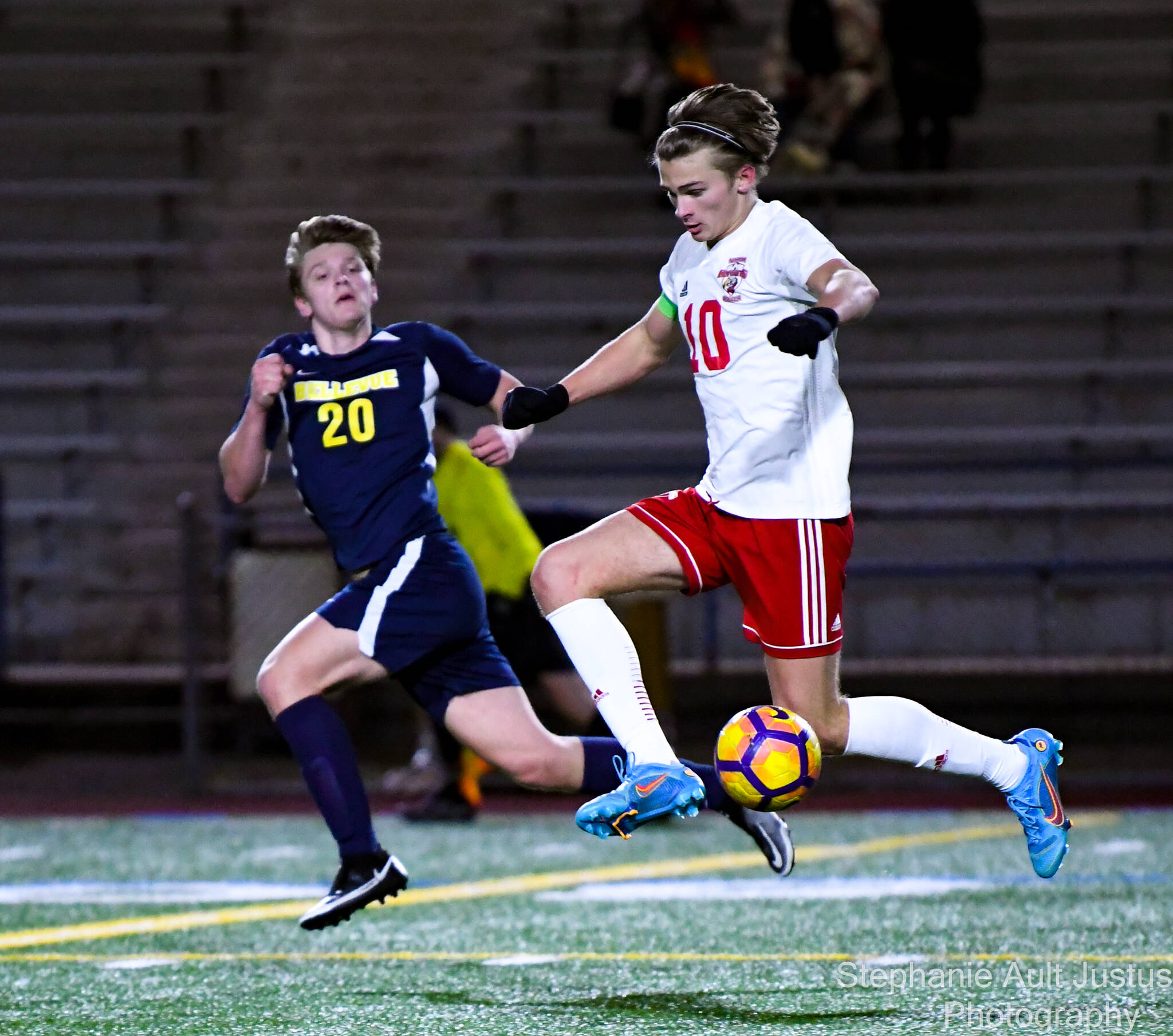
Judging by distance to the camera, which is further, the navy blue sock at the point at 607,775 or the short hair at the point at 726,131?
the navy blue sock at the point at 607,775

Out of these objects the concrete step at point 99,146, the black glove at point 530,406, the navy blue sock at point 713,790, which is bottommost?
the navy blue sock at point 713,790

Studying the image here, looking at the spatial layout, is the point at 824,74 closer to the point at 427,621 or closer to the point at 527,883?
the point at 527,883

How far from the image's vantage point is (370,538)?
17.4ft

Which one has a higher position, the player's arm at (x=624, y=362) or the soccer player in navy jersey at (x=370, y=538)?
the player's arm at (x=624, y=362)

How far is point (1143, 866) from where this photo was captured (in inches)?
291

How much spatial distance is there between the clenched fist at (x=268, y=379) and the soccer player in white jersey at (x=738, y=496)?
66cm

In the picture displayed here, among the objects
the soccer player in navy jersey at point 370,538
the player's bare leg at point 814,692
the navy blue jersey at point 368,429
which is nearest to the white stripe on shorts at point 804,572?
the player's bare leg at point 814,692

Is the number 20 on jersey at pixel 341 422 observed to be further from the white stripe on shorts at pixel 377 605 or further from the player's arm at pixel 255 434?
the white stripe on shorts at pixel 377 605

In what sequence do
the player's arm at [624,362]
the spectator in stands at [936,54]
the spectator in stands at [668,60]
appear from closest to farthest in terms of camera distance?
the player's arm at [624,362], the spectator in stands at [936,54], the spectator in stands at [668,60]

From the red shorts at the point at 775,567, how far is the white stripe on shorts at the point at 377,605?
0.73m

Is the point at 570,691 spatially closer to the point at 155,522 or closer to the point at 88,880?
the point at 88,880

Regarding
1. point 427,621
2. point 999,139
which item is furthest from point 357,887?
point 999,139

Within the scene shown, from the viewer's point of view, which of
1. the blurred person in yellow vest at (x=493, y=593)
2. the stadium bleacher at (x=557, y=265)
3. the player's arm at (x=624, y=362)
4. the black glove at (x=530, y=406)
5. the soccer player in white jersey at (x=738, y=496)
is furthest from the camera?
the stadium bleacher at (x=557, y=265)

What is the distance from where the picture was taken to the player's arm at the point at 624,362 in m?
4.98
